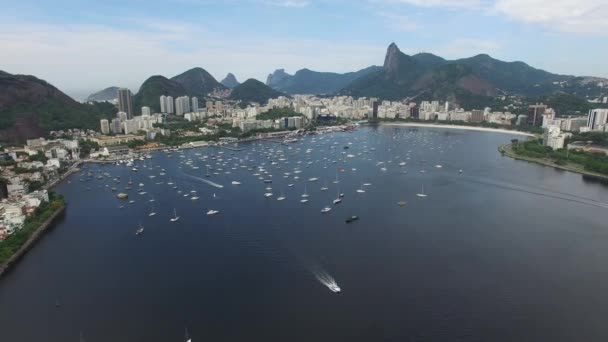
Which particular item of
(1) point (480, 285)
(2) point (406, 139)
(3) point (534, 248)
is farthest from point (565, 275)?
(2) point (406, 139)

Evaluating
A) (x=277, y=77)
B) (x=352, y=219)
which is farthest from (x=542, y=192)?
(x=277, y=77)

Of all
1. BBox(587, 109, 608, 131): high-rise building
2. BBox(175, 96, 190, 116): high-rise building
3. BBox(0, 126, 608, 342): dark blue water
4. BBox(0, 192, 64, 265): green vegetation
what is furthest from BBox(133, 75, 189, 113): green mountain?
Result: BBox(587, 109, 608, 131): high-rise building

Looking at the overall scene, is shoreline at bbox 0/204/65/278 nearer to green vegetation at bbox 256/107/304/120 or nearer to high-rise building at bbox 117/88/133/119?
green vegetation at bbox 256/107/304/120

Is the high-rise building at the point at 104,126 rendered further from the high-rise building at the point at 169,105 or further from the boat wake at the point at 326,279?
the boat wake at the point at 326,279

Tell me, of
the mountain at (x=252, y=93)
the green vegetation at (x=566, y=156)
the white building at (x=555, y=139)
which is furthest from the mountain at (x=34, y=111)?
the white building at (x=555, y=139)

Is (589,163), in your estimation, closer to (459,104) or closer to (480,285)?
(480,285)

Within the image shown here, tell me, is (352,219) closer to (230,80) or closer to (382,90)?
(382,90)

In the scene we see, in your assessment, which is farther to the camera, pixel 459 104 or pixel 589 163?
pixel 459 104
